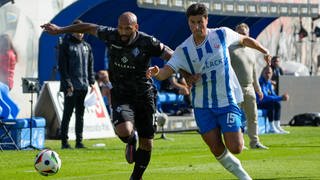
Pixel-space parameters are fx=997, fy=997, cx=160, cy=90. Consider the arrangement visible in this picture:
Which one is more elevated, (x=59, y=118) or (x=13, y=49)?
(x=13, y=49)

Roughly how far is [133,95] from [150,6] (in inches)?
541

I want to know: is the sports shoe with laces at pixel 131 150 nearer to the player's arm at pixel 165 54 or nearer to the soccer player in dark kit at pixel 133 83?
the soccer player in dark kit at pixel 133 83

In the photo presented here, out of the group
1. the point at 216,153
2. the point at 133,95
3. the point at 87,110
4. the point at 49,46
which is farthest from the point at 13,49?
the point at 216,153

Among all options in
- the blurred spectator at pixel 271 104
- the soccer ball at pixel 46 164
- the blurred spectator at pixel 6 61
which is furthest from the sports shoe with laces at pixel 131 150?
the blurred spectator at pixel 271 104

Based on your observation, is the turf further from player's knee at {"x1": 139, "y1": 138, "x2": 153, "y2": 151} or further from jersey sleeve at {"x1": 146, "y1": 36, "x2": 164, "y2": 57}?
jersey sleeve at {"x1": 146, "y1": 36, "x2": 164, "y2": 57}

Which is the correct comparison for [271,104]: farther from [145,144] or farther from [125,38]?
[125,38]

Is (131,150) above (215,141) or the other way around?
the other way around

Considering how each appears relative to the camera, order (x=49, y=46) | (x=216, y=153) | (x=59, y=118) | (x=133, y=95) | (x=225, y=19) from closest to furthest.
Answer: (x=216, y=153)
(x=133, y=95)
(x=59, y=118)
(x=49, y=46)
(x=225, y=19)

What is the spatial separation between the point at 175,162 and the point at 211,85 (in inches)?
189

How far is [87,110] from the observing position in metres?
23.1

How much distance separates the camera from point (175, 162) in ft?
51.9

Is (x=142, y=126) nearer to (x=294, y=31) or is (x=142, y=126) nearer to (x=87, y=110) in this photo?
(x=87, y=110)

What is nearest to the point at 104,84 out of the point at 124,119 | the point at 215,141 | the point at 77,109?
the point at 77,109

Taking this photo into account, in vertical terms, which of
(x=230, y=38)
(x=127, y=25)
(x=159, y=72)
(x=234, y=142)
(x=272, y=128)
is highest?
(x=127, y=25)
